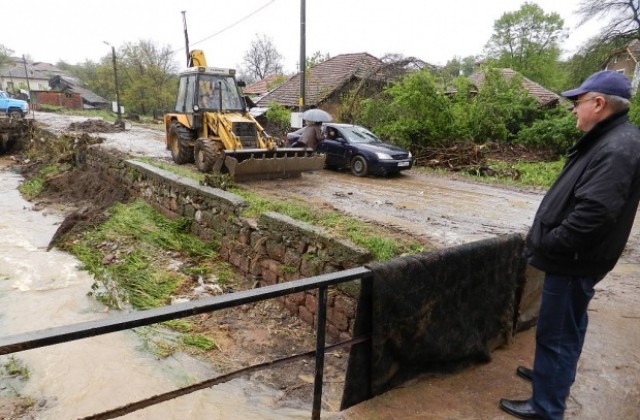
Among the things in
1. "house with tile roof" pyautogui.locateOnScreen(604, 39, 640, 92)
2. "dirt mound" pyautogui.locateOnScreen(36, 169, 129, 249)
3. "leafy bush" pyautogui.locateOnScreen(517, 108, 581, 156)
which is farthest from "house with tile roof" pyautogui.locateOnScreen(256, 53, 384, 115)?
"house with tile roof" pyautogui.locateOnScreen(604, 39, 640, 92)

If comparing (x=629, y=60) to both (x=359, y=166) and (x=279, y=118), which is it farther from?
(x=359, y=166)

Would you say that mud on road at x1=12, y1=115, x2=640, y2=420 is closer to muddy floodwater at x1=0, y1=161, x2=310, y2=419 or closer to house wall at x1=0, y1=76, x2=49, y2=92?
muddy floodwater at x1=0, y1=161, x2=310, y2=419

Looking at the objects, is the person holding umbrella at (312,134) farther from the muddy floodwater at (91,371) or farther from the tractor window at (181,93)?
the muddy floodwater at (91,371)

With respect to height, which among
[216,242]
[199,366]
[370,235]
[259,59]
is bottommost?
[199,366]

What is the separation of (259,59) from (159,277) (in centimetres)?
4946

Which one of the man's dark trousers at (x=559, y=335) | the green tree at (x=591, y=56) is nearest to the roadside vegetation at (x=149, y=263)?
the man's dark trousers at (x=559, y=335)

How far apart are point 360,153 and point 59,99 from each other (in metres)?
43.2

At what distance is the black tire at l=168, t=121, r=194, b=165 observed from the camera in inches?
417

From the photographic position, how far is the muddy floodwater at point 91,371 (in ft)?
12.1

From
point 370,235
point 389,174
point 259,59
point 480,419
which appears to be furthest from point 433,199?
point 259,59

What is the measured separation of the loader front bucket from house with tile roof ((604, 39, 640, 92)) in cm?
2223

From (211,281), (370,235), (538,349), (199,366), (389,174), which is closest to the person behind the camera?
(538,349)

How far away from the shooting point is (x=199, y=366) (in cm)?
443

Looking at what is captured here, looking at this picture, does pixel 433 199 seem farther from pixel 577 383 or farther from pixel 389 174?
pixel 577 383
